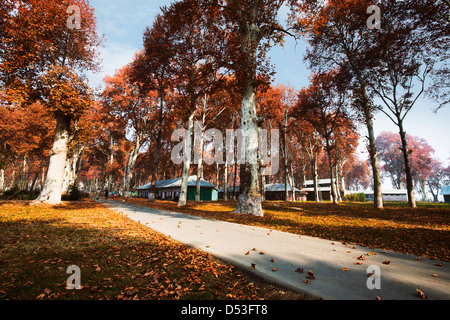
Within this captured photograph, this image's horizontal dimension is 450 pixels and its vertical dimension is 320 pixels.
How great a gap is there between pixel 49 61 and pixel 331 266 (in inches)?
771

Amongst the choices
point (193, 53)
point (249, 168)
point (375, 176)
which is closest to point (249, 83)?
point (249, 168)

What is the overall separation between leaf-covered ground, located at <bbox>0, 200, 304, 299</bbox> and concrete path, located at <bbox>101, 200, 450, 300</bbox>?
342mm

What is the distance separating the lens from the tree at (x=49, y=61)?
453 inches

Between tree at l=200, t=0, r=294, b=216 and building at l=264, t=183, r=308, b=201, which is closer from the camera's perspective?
tree at l=200, t=0, r=294, b=216

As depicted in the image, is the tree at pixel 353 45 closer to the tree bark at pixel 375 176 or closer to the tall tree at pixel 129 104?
the tree bark at pixel 375 176

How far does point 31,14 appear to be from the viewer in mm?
11781

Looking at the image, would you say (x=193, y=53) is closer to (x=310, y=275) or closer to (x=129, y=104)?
(x=129, y=104)

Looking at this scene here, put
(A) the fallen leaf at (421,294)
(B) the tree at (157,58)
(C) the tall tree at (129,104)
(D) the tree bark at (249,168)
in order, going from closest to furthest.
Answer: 1. (A) the fallen leaf at (421,294)
2. (D) the tree bark at (249,168)
3. (B) the tree at (157,58)
4. (C) the tall tree at (129,104)

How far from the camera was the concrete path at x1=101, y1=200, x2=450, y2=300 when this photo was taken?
272 centimetres

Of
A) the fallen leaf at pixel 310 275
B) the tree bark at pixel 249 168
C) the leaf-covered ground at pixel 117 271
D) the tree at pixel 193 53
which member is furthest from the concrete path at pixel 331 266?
the tree at pixel 193 53

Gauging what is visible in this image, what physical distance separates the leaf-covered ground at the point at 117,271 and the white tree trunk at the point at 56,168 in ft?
33.7

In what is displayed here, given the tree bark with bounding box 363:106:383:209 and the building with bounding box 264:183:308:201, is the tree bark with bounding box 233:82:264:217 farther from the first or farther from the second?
the building with bounding box 264:183:308:201

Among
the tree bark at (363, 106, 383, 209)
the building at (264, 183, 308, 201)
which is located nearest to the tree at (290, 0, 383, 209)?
the tree bark at (363, 106, 383, 209)
